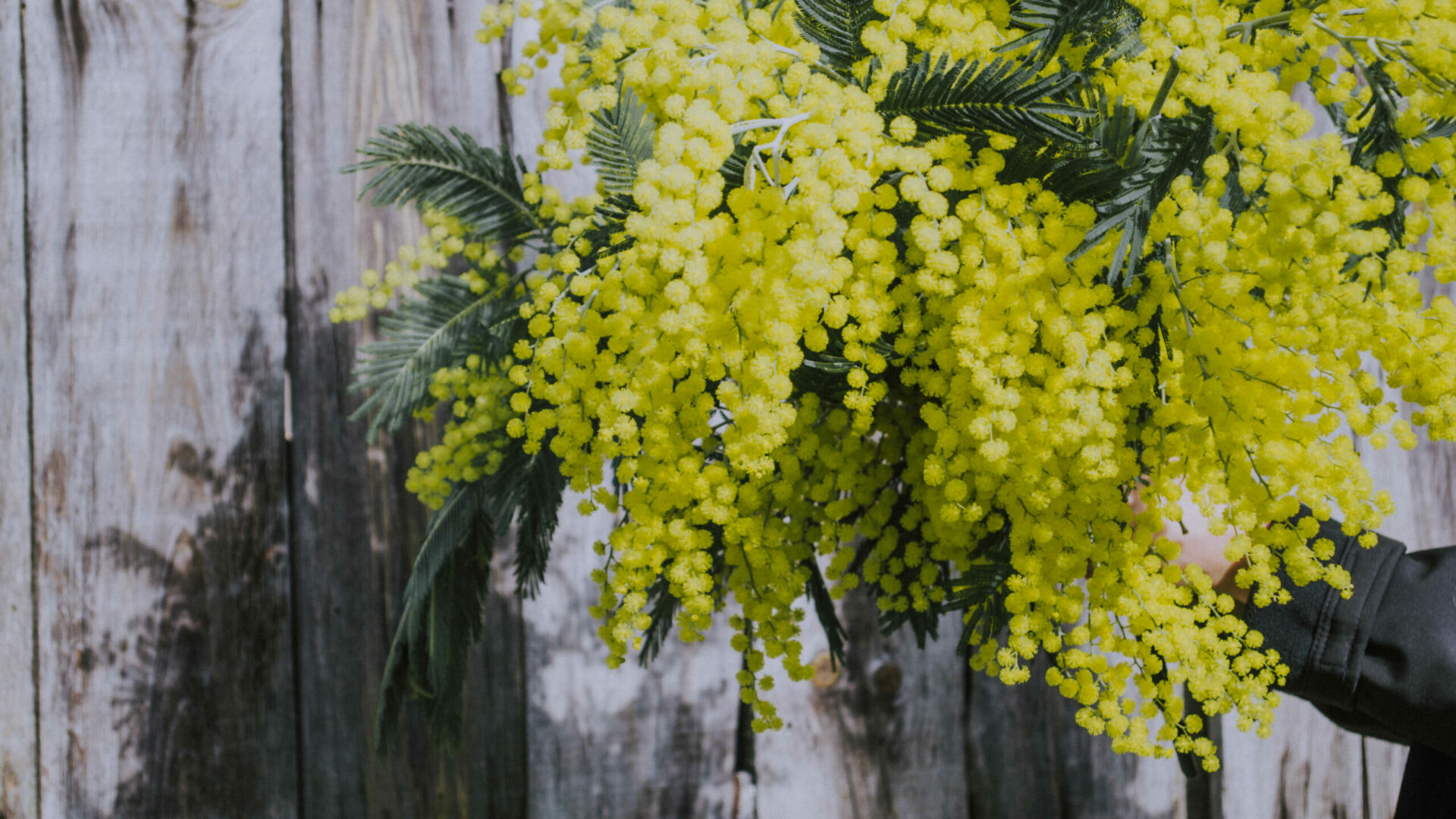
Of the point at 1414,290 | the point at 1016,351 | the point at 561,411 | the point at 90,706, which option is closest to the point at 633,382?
the point at 561,411

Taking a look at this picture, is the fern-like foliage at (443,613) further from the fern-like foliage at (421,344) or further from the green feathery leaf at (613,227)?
the green feathery leaf at (613,227)

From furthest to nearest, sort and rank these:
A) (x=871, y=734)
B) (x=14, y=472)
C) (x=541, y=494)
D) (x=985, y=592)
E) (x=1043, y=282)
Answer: (x=871, y=734)
(x=14, y=472)
(x=541, y=494)
(x=985, y=592)
(x=1043, y=282)

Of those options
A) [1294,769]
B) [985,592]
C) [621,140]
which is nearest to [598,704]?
[985,592]

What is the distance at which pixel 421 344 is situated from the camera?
0.70m

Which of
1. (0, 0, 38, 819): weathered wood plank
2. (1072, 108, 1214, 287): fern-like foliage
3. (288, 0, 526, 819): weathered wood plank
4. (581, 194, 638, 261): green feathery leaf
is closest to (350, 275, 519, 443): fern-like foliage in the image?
(581, 194, 638, 261): green feathery leaf

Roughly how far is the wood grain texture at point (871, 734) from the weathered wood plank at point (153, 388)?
0.63m

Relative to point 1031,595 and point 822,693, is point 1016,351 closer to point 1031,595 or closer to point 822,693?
point 1031,595

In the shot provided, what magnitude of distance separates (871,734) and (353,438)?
28.8 inches

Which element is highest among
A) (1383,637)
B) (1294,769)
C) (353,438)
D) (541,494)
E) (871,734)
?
(353,438)

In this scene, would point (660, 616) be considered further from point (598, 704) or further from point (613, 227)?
point (598, 704)

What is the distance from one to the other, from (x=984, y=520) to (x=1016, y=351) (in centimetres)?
17

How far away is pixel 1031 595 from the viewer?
18.1 inches

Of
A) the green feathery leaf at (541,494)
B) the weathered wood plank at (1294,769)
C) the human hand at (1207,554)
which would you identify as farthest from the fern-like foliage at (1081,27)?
the weathered wood plank at (1294,769)

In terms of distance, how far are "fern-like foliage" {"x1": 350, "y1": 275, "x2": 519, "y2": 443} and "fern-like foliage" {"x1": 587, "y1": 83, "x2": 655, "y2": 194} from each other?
18cm
